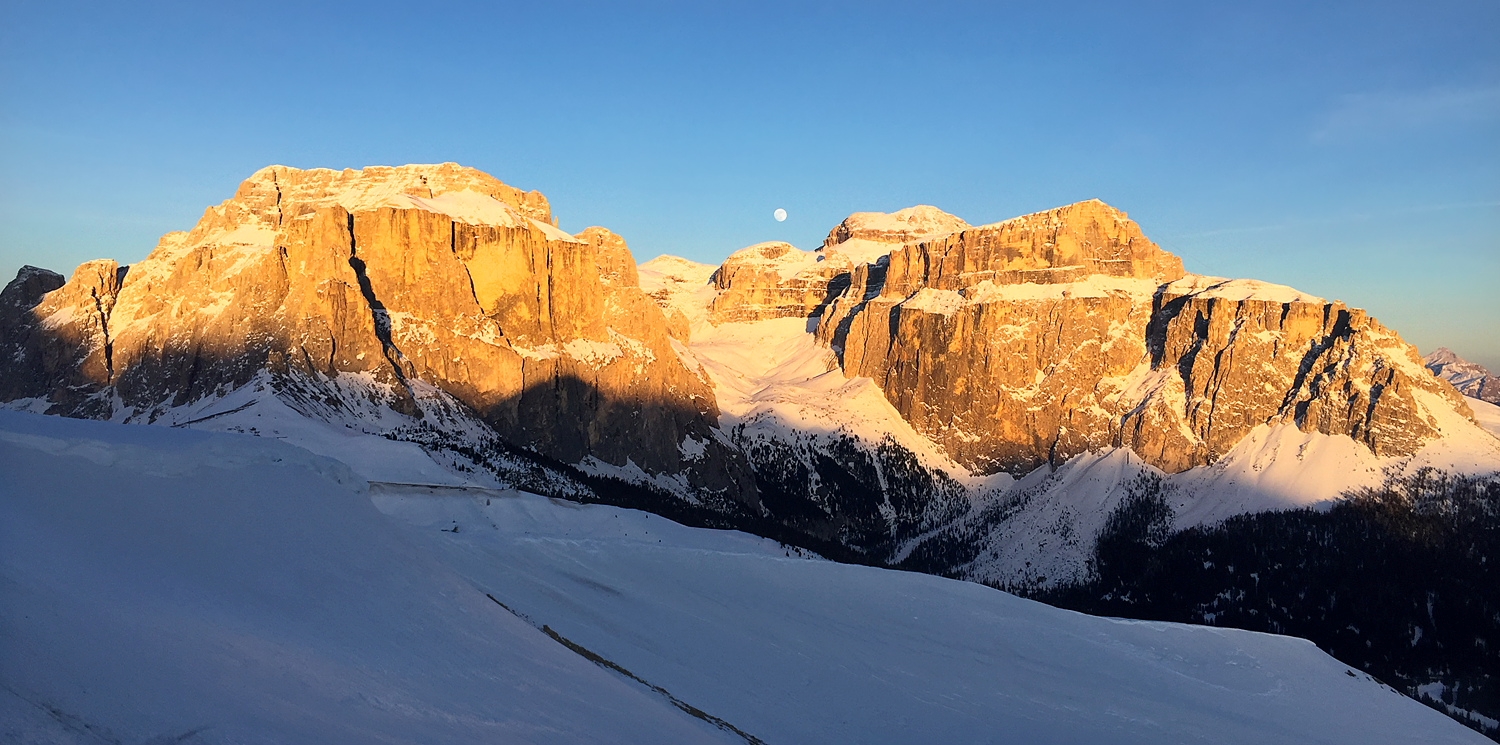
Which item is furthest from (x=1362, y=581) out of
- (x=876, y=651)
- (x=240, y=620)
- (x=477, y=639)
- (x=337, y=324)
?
(x=240, y=620)

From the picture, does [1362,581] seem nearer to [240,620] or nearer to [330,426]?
[330,426]

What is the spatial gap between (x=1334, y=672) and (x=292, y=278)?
154 m

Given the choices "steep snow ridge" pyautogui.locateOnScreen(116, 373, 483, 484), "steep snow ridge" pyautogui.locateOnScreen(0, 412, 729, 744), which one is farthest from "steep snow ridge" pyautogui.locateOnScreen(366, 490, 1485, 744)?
"steep snow ridge" pyautogui.locateOnScreen(116, 373, 483, 484)

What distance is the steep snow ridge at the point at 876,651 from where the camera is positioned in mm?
30234

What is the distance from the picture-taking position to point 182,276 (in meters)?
174

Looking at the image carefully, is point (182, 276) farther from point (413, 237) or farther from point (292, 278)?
point (413, 237)

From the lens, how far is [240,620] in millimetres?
15938

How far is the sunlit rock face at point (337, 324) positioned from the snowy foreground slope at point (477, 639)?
121950mm

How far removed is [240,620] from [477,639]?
5385mm

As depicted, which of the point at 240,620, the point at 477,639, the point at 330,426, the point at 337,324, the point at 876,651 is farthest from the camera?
the point at 337,324

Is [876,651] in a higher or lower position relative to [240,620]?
lower

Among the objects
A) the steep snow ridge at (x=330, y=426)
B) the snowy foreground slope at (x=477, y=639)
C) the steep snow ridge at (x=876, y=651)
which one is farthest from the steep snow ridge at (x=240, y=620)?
the steep snow ridge at (x=330, y=426)

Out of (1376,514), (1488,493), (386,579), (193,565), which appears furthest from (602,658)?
(1488,493)

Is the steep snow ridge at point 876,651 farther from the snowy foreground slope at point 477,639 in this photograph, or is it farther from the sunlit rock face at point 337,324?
the sunlit rock face at point 337,324
